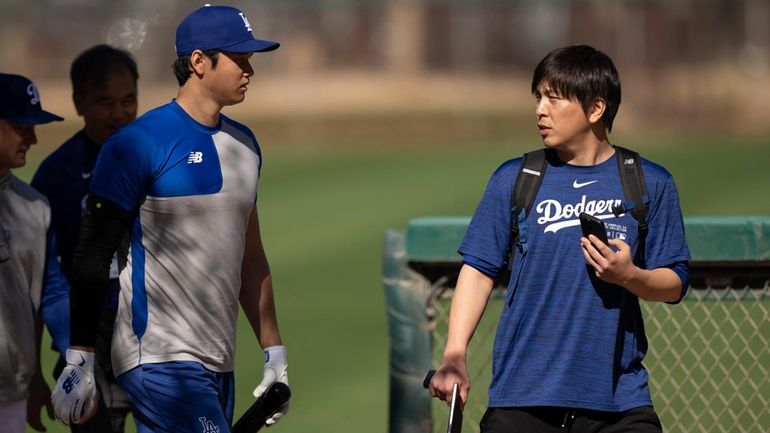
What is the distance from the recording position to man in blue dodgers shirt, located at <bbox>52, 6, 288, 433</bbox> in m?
4.55

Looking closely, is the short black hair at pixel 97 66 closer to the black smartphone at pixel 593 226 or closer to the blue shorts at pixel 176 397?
the blue shorts at pixel 176 397

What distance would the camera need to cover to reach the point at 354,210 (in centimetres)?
1670

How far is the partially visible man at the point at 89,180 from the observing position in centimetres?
554

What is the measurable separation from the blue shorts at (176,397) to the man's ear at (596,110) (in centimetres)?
165

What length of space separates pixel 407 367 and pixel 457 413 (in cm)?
124

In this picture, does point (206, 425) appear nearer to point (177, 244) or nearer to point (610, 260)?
point (177, 244)

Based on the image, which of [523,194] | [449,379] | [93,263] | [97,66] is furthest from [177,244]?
[97,66]

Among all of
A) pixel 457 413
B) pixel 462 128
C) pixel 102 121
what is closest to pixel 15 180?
pixel 102 121

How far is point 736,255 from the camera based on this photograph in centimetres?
Answer: 527

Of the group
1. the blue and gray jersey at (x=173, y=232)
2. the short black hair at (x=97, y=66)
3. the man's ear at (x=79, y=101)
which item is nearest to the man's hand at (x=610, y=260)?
the blue and gray jersey at (x=173, y=232)

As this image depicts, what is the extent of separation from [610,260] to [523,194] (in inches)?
16.8

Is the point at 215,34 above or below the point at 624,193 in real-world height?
above

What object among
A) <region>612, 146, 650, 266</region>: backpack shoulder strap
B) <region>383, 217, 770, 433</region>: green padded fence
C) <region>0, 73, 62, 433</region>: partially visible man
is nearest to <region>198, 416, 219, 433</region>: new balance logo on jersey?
<region>0, 73, 62, 433</region>: partially visible man

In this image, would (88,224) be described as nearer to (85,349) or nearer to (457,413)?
(85,349)
